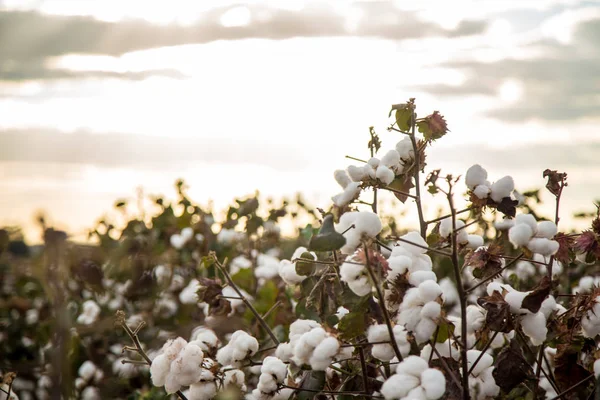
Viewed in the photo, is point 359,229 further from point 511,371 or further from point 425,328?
point 511,371

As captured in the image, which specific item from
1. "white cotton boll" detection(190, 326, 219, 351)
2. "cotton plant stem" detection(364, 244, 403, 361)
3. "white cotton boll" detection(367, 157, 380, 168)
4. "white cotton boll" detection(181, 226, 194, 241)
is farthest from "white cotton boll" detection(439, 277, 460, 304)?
"cotton plant stem" detection(364, 244, 403, 361)

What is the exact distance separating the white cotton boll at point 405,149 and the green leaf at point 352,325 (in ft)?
1.74

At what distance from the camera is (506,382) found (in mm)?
1684

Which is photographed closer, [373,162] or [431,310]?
[431,310]

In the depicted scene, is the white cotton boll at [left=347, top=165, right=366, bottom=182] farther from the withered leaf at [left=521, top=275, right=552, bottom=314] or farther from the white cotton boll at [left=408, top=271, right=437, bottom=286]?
the withered leaf at [left=521, top=275, right=552, bottom=314]

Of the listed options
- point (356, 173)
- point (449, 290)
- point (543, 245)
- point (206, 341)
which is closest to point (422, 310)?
point (543, 245)

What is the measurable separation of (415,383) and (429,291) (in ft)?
0.65

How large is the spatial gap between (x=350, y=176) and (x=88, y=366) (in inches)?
91.1

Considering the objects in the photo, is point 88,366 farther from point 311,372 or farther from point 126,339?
point 311,372

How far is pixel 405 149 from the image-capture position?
6.15ft

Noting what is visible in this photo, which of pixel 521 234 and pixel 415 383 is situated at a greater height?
pixel 521 234

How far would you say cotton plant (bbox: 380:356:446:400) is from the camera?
1343mm

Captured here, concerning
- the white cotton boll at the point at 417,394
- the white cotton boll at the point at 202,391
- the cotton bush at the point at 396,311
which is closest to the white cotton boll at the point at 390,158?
the cotton bush at the point at 396,311

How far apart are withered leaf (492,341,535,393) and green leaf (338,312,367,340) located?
0.41 metres
